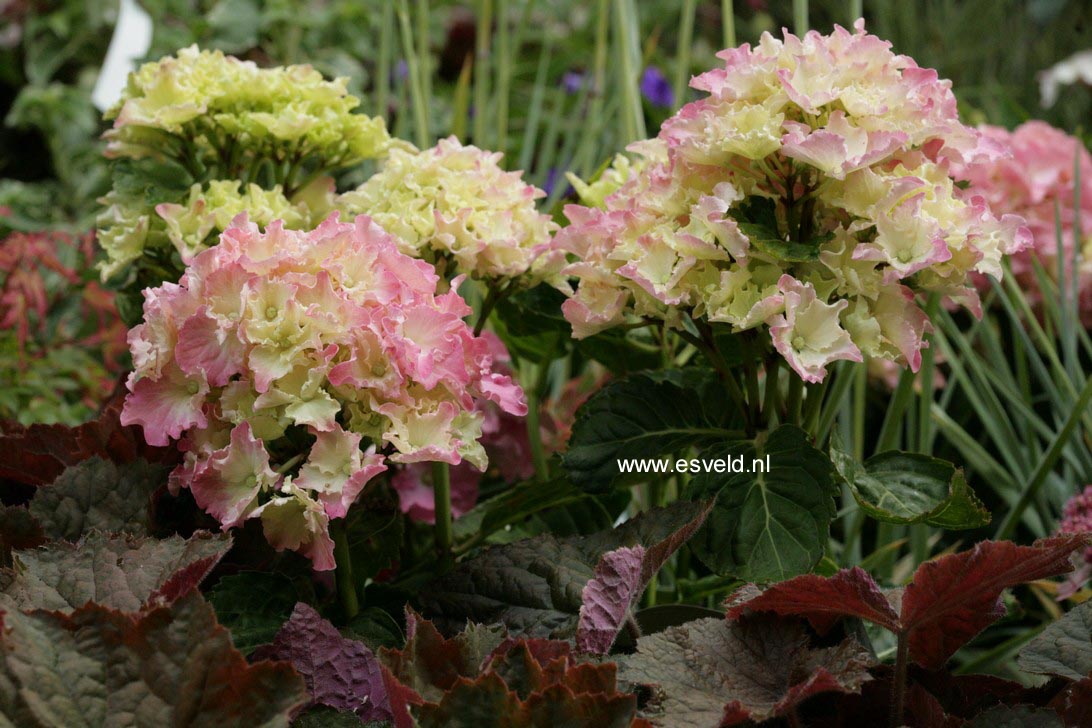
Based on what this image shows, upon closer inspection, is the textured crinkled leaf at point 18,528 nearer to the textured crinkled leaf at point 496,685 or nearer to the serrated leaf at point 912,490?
the textured crinkled leaf at point 496,685

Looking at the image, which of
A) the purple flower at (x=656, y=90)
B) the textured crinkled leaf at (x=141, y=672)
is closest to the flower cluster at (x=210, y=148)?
the textured crinkled leaf at (x=141, y=672)

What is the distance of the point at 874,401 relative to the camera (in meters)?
1.31

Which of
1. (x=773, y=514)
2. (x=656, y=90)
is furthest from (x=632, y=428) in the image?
(x=656, y=90)

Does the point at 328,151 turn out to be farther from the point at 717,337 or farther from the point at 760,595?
the point at 760,595

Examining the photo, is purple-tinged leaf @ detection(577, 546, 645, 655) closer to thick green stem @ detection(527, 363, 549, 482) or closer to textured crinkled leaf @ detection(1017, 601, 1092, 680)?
textured crinkled leaf @ detection(1017, 601, 1092, 680)

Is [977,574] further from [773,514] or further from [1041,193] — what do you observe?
[1041,193]

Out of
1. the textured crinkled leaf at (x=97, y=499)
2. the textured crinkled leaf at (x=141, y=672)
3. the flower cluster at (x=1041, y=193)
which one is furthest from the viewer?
the flower cluster at (x=1041, y=193)

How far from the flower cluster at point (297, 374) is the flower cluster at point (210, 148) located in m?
0.17

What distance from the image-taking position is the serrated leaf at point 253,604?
0.63 meters

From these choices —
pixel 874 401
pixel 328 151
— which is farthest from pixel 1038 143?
pixel 328 151

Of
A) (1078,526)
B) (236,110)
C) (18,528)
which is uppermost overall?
(236,110)

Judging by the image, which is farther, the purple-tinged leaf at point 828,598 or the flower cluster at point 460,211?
the flower cluster at point 460,211

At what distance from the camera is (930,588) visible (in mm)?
515

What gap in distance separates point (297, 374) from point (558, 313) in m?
0.30
